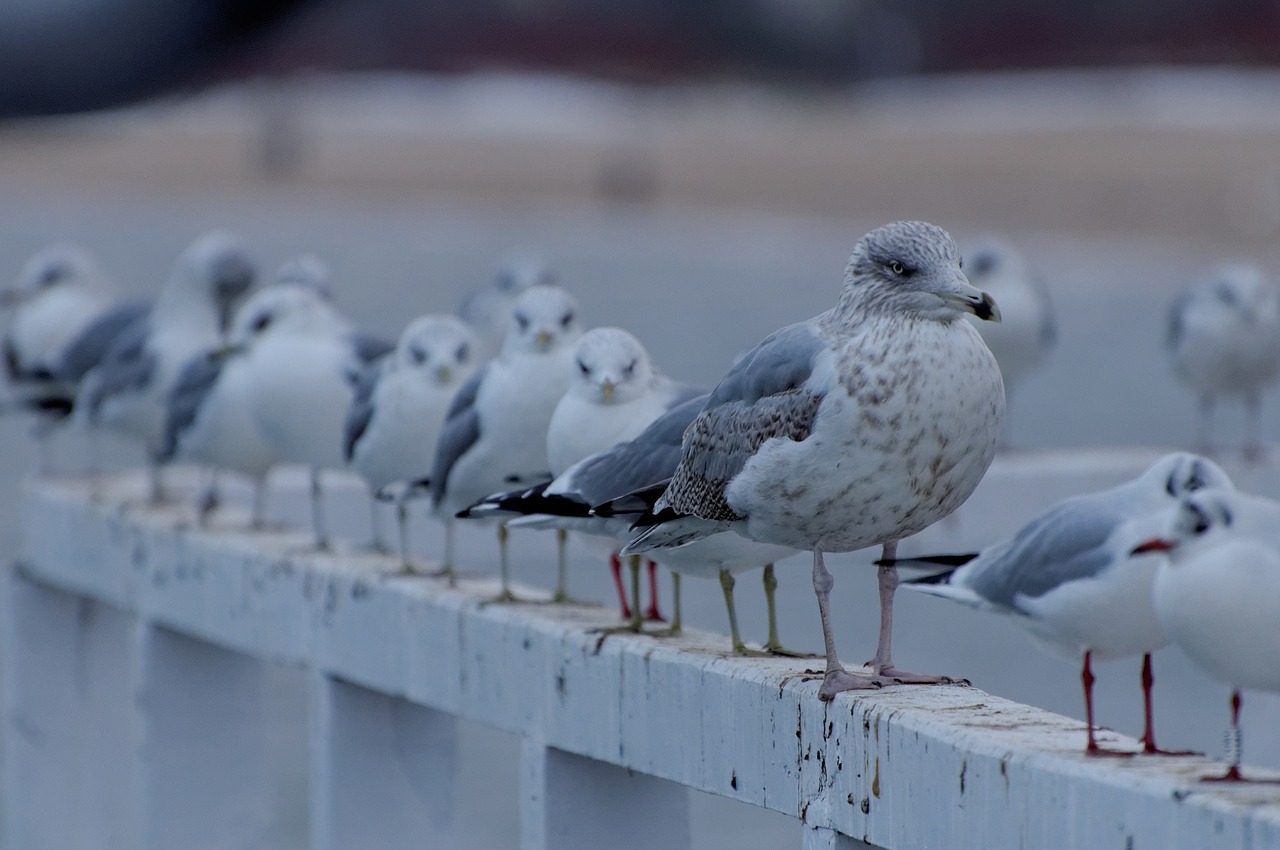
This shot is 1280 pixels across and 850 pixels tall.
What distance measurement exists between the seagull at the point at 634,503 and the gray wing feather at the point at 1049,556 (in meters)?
0.46

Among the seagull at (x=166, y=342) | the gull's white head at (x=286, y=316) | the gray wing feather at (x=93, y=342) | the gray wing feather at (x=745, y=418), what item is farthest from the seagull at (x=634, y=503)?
the gray wing feather at (x=93, y=342)

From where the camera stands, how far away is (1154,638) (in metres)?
2.91

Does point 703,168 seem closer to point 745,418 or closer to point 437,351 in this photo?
point 437,351

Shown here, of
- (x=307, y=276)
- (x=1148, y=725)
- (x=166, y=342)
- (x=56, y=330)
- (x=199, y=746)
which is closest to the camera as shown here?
(x=1148, y=725)

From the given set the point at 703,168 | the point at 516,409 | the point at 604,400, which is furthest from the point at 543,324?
the point at 703,168

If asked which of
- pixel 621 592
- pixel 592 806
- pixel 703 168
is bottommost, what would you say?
pixel 592 806

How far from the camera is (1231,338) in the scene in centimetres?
925

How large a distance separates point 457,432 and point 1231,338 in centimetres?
574

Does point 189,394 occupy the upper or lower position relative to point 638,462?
lower

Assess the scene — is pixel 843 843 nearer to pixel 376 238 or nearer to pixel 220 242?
pixel 220 242

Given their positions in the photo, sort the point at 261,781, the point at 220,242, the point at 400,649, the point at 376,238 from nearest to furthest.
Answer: the point at 400,649 → the point at 261,781 → the point at 220,242 → the point at 376,238

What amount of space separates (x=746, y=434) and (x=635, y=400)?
88cm

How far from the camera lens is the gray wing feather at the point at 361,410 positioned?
4.99 m

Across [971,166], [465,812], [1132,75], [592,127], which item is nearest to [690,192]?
[971,166]
